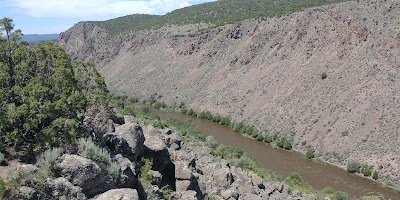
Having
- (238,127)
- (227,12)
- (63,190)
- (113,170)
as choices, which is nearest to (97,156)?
(113,170)

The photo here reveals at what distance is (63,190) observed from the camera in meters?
13.1

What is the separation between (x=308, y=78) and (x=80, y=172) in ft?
214

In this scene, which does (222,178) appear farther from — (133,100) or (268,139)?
(133,100)

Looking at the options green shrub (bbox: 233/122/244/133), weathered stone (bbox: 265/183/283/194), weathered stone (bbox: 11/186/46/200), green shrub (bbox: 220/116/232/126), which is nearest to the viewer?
weathered stone (bbox: 11/186/46/200)

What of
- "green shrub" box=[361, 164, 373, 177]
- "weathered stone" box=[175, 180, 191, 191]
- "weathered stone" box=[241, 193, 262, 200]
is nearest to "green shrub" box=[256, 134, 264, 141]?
"green shrub" box=[361, 164, 373, 177]

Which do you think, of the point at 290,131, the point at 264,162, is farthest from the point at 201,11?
the point at 264,162

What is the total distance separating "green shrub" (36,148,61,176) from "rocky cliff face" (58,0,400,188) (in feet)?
143

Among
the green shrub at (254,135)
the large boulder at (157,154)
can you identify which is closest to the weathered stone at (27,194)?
the large boulder at (157,154)

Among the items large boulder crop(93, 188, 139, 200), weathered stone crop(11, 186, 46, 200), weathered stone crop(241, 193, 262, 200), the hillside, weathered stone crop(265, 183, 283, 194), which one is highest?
the hillside

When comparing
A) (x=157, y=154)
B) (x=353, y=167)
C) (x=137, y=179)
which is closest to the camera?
(x=137, y=179)

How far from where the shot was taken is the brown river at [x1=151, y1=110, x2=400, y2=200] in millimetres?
46797

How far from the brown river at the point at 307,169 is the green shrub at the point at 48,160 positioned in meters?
37.6

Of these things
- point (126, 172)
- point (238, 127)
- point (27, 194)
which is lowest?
point (238, 127)

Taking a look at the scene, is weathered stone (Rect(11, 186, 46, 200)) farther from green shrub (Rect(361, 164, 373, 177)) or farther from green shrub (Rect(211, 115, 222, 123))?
green shrub (Rect(211, 115, 222, 123))
